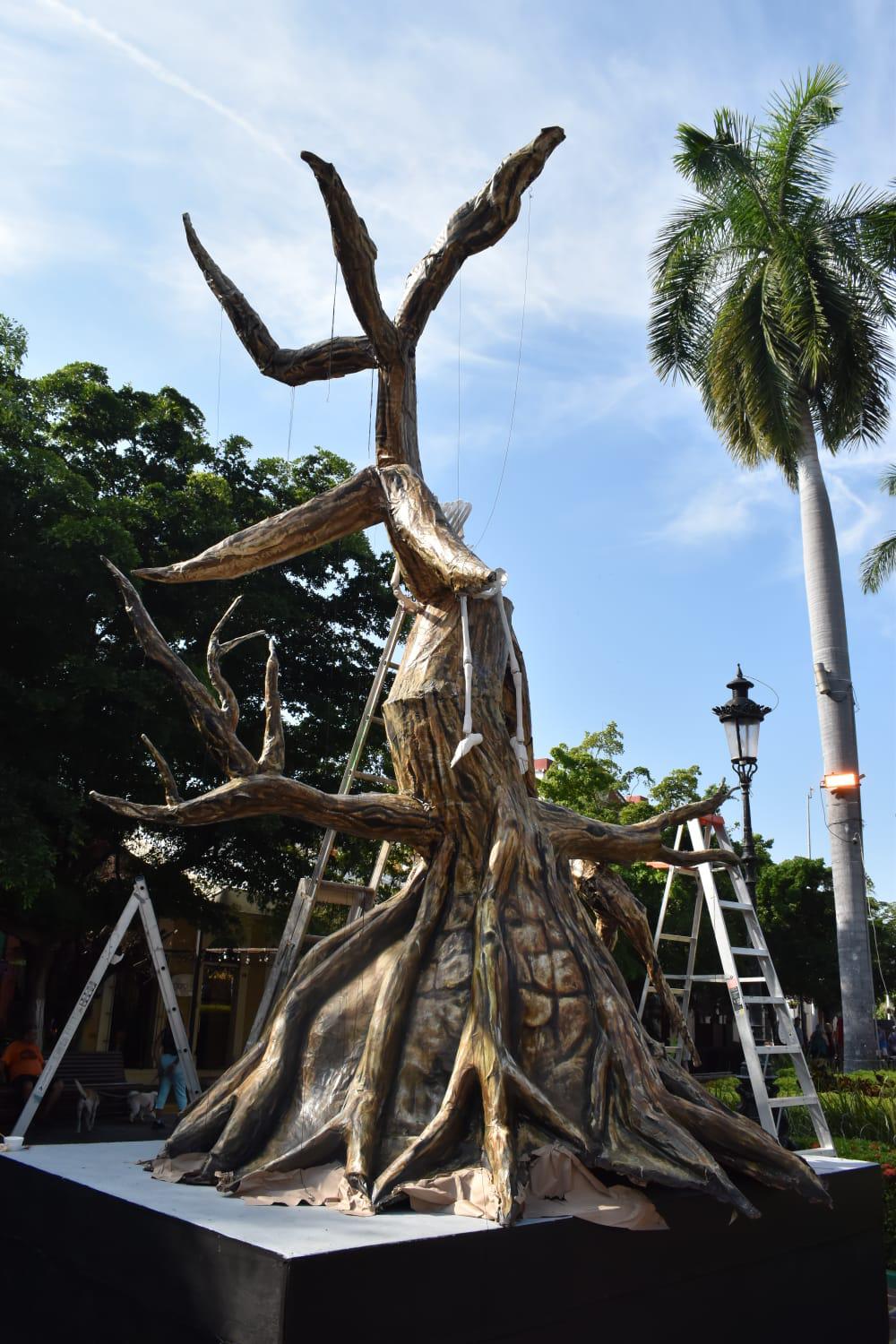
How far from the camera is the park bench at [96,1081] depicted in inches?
521

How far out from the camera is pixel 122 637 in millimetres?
14398

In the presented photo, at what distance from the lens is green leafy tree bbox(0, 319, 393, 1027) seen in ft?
41.6

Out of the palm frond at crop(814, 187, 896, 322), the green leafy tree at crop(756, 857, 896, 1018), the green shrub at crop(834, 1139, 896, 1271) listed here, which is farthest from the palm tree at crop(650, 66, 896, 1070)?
the green leafy tree at crop(756, 857, 896, 1018)

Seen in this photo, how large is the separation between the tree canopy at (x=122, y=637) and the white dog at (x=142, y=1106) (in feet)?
8.24

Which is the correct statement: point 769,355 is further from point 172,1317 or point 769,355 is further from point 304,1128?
point 172,1317

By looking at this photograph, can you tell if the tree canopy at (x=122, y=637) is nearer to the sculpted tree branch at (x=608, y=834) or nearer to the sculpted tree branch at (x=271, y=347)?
the sculpted tree branch at (x=271, y=347)

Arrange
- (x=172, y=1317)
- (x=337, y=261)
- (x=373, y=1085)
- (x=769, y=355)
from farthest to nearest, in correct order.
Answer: (x=769, y=355)
(x=337, y=261)
(x=373, y=1085)
(x=172, y=1317)

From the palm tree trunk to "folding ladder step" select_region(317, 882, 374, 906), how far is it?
7.83 m

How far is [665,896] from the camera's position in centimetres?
906

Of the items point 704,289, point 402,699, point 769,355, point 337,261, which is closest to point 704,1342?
point 402,699

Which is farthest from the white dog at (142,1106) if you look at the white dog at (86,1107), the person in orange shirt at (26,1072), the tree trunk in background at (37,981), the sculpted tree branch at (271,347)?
the sculpted tree branch at (271,347)

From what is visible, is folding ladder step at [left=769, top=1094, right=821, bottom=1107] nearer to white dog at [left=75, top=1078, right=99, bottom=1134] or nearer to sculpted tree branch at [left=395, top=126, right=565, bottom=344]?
sculpted tree branch at [left=395, top=126, right=565, bottom=344]

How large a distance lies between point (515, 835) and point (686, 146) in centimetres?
1387

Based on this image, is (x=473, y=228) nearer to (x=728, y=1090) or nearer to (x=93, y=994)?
(x=93, y=994)
